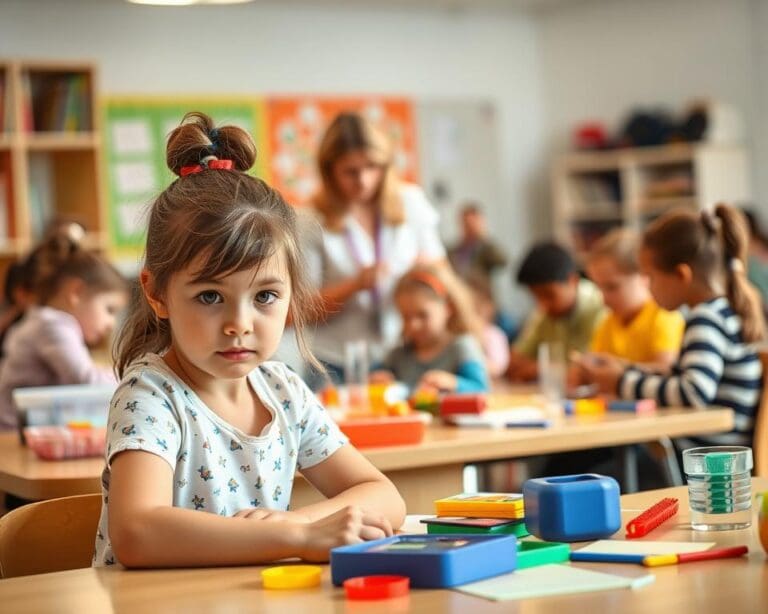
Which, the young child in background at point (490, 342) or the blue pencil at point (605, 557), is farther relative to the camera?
the young child in background at point (490, 342)

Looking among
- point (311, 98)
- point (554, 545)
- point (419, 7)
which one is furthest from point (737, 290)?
point (419, 7)

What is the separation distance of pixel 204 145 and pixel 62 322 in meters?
1.80

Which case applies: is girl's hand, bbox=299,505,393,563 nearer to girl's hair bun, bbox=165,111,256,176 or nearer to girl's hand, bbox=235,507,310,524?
girl's hand, bbox=235,507,310,524

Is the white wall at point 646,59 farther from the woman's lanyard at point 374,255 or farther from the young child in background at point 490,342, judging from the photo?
the woman's lanyard at point 374,255

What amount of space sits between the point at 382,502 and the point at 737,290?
1.79m

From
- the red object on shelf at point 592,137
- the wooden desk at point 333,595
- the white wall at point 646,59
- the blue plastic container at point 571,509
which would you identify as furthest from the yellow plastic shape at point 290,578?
the red object on shelf at point 592,137

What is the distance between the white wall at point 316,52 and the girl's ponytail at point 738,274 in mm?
4900

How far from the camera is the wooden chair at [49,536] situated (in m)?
1.74

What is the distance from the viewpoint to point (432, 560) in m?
1.29

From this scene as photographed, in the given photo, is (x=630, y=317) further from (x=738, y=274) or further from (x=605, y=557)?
(x=605, y=557)

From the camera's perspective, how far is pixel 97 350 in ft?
20.6

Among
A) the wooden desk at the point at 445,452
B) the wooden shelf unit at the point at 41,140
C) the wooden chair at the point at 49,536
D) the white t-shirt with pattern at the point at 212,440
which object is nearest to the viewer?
the white t-shirt with pattern at the point at 212,440

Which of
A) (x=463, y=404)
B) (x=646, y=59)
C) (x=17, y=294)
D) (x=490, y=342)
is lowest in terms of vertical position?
(x=463, y=404)

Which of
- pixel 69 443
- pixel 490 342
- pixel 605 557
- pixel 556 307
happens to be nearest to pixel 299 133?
pixel 490 342
